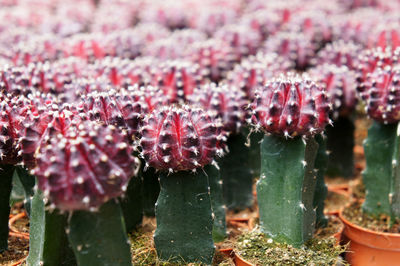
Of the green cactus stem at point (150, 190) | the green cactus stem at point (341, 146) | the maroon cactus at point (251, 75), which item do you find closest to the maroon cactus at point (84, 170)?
the green cactus stem at point (150, 190)

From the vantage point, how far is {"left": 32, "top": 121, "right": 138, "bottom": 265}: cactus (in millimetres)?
1790

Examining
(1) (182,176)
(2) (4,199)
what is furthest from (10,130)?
(1) (182,176)

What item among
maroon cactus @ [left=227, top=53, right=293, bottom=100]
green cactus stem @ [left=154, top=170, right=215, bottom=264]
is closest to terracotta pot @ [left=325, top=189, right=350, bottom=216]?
maroon cactus @ [left=227, top=53, right=293, bottom=100]

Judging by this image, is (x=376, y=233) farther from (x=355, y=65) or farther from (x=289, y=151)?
(x=355, y=65)

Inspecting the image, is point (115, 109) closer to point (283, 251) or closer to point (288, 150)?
point (288, 150)

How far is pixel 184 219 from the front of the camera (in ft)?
7.70

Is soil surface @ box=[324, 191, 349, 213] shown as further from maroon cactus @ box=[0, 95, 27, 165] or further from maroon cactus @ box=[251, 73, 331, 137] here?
maroon cactus @ box=[0, 95, 27, 165]

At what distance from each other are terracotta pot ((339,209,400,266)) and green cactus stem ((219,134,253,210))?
0.67 metres

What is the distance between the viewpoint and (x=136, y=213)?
2701 mm

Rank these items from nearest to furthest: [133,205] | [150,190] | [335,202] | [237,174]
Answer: [133,205] → [150,190] → [237,174] → [335,202]

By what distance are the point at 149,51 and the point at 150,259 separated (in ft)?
7.68

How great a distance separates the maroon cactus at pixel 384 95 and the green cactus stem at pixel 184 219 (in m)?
1.25

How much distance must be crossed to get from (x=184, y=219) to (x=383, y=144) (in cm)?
148

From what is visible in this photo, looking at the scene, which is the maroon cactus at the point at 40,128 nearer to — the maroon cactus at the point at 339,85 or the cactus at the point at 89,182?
the cactus at the point at 89,182
